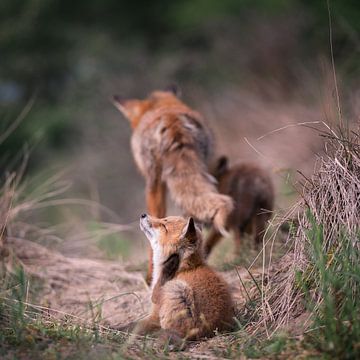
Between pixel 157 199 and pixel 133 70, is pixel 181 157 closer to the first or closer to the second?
pixel 157 199

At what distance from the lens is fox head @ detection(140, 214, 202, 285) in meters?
5.77

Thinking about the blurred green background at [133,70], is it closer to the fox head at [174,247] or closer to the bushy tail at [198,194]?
the bushy tail at [198,194]

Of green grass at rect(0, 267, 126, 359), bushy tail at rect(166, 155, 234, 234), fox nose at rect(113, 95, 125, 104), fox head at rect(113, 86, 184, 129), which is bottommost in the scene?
green grass at rect(0, 267, 126, 359)

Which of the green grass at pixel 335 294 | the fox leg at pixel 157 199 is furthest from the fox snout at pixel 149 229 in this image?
the green grass at pixel 335 294

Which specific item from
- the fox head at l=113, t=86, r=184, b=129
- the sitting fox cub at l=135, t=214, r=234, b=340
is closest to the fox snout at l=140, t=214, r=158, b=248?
the sitting fox cub at l=135, t=214, r=234, b=340

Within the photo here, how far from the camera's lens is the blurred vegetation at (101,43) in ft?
55.6

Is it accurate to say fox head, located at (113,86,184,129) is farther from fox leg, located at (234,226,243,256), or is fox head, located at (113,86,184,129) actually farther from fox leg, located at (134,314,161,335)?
fox leg, located at (134,314,161,335)

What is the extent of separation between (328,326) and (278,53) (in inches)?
551

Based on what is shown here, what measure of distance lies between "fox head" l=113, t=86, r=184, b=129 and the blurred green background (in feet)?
16.2

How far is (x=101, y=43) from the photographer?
65.2ft

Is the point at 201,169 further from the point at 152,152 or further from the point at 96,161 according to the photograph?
the point at 96,161

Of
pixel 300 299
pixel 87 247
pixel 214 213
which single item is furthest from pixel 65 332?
pixel 87 247

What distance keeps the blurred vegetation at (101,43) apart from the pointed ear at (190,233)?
1065cm

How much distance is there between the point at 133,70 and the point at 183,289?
15210 millimetres
